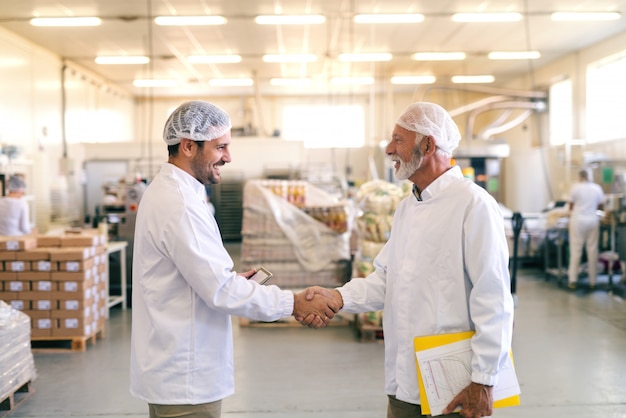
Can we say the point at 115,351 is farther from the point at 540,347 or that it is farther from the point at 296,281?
the point at 540,347

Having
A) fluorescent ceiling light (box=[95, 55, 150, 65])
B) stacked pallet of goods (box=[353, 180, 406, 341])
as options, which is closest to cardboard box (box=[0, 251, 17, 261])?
stacked pallet of goods (box=[353, 180, 406, 341])

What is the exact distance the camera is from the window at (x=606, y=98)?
11.0 meters

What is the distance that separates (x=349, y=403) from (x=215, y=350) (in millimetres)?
2515

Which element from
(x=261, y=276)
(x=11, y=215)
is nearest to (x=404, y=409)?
(x=261, y=276)

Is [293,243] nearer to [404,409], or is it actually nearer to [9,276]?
[9,276]

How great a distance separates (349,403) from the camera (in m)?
4.36

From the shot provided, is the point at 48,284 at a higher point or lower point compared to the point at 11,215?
lower

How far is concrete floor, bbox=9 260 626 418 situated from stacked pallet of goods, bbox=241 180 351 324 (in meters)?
0.62

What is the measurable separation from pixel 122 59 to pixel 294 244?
838 cm

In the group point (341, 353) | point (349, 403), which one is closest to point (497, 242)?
point (349, 403)

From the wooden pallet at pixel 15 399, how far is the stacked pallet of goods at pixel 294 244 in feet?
8.78

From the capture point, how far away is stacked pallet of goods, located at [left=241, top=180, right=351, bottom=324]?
6660mm

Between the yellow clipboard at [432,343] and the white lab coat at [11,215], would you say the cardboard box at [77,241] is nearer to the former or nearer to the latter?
the white lab coat at [11,215]

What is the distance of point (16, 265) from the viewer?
555cm
